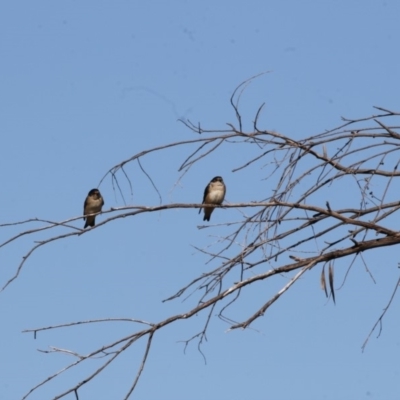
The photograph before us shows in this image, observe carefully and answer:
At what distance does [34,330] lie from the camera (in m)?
3.74

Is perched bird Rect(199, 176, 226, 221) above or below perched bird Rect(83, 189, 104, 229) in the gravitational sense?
below

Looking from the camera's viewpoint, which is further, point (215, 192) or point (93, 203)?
point (93, 203)

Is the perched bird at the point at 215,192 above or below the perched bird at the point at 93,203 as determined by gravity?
below

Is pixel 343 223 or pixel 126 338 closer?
pixel 126 338


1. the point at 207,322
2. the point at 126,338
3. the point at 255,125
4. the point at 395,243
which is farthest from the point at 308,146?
the point at 126,338

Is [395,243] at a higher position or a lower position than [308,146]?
lower

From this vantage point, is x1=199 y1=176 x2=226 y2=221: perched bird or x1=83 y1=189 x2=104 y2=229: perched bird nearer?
x1=199 y1=176 x2=226 y2=221: perched bird

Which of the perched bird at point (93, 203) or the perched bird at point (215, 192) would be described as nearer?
the perched bird at point (215, 192)

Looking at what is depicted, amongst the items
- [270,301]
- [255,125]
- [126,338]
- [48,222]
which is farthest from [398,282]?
[48,222]

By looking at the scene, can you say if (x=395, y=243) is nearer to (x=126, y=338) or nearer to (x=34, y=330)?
(x=126, y=338)

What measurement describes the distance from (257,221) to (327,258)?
314 millimetres

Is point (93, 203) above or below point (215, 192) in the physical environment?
above

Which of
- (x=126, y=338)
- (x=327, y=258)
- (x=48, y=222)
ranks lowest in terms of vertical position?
(x=126, y=338)

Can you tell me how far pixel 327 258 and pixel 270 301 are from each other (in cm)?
39
